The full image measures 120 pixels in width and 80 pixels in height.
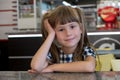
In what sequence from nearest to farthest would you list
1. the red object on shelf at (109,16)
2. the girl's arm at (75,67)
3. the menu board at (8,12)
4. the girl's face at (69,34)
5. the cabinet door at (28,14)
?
the girl's arm at (75,67) < the girl's face at (69,34) < the red object on shelf at (109,16) < the cabinet door at (28,14) < the menu board at (8,12)

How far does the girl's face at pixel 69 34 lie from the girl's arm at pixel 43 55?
0.15ft

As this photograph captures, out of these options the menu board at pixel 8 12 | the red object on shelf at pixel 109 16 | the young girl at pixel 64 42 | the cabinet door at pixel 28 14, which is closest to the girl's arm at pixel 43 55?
the young girl at pixel 64 42

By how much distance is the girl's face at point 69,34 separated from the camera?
1.26 meters

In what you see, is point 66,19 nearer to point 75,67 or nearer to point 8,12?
point 75,67

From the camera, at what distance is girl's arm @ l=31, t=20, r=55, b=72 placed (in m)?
1.25

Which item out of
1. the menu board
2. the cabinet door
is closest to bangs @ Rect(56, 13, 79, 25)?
the cabinet door

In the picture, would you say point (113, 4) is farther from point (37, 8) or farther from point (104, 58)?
point (104, 58)

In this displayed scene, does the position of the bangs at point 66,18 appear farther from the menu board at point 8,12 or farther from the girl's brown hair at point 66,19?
the menu board at point 8,12

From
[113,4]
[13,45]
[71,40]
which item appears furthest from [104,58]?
[113,4]

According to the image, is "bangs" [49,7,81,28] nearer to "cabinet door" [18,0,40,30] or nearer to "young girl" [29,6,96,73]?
"young girl" [29,6,96,73]

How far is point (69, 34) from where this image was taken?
4.11ft

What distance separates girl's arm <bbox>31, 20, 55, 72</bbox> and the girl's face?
Answer: 45 millimetres

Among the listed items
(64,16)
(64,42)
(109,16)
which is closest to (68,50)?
(64,42)

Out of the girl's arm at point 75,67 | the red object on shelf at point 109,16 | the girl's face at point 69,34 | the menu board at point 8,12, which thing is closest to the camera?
the girl's arm at point 75,67
